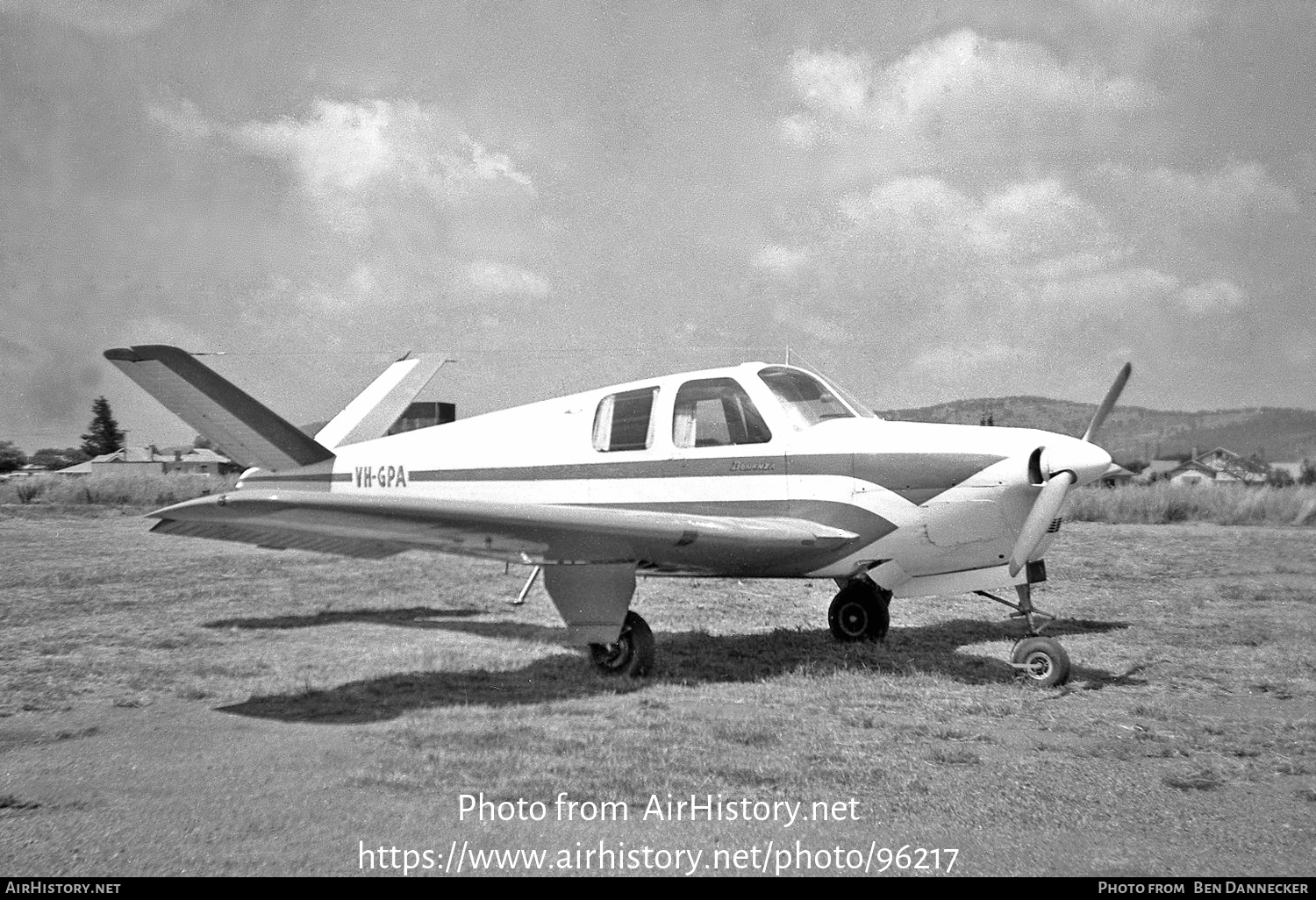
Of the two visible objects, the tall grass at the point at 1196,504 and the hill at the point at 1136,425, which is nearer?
the hill at the point at 1136,425

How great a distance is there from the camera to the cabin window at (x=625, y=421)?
748cm

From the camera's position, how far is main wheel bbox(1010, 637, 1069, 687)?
620 centimetres

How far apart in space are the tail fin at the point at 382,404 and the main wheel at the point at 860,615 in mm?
5228

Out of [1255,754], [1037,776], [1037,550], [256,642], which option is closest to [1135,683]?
[1037,550]

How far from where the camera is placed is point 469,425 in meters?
8.38

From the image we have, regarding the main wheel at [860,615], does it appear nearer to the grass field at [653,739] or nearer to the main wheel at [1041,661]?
the grass field at [653,739]

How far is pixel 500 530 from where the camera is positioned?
19.6 ft

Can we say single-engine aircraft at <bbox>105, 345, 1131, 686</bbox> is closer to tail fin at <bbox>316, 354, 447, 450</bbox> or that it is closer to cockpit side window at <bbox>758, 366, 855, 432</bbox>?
cockpit side window at <bbox>758, 366, 855, 432</bbox>

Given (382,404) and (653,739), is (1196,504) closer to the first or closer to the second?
(382,404)

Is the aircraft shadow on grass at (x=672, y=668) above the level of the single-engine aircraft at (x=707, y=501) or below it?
below

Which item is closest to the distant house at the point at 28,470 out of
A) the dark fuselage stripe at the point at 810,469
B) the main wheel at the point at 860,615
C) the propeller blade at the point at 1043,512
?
the dark fuselage stripe at the point at 810,469

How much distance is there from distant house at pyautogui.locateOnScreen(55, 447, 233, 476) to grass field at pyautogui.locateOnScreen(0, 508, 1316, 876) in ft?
65.7

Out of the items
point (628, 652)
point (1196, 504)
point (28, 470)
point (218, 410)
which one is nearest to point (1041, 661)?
point (628, 652)

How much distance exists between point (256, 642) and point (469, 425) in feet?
8.76
